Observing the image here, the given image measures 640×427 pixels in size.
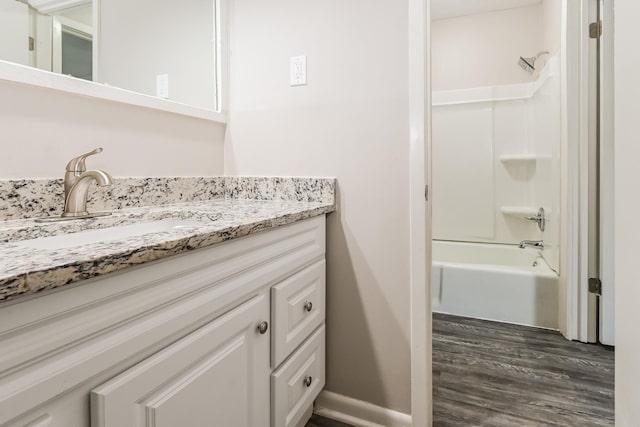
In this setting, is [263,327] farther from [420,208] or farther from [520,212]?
[520,212]

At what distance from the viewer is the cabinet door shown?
56 centimetres

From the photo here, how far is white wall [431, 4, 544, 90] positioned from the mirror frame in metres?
2.27

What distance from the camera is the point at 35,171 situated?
0.96 meters

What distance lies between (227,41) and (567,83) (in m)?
1.87

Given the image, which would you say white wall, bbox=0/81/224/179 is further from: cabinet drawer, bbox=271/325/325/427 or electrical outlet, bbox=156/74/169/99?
cabinet drawer, bbox=271/325/325/427

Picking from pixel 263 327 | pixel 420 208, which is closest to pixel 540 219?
pixel 420 208

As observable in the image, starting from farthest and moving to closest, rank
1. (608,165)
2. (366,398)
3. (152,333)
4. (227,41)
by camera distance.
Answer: (608,165) < (227,41) < (366,398) < (152,333)

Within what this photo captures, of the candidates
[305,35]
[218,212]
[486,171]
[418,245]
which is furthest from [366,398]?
[486,171]

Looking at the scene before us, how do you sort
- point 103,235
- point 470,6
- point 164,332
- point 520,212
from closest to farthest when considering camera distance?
point 164,332, point 103,235, point 520,212, point 470,6

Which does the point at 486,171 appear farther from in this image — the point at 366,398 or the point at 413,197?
the point at 366,398

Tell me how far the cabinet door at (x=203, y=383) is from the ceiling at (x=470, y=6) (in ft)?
10.00

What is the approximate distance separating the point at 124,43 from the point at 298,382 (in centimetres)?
128

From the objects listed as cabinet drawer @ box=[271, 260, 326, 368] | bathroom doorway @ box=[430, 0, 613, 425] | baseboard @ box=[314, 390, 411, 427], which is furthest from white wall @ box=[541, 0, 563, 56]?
baseboard @ box=[314, 390, 411, 427]

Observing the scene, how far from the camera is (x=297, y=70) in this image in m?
1.43
